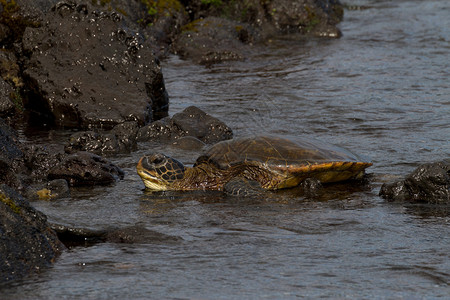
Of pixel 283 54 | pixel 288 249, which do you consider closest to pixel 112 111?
pixel 288 249

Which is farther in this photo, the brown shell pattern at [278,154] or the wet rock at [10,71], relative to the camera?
the wet rock at [10,71]

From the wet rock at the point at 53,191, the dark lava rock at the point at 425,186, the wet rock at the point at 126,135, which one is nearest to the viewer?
the dark lava rock at the point at 425,186

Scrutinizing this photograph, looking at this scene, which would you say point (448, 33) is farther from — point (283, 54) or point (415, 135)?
point (415, 135)

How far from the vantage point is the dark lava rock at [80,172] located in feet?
25.0

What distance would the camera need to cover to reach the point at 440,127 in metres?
10.2

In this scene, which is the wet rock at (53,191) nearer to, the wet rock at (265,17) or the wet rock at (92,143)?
the wet rock at (92,143)

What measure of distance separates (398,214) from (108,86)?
6.09m

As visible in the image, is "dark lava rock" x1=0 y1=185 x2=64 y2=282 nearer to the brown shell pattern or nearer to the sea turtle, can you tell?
the sea turtle

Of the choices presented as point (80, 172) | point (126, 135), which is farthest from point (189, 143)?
point (80, 172)

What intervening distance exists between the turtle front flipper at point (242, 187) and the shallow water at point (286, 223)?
0.10 m

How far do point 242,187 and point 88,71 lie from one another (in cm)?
488

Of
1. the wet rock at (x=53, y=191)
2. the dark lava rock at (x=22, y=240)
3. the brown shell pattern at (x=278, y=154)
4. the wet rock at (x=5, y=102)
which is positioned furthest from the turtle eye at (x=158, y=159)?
the wet rock at (x=5, y=102)

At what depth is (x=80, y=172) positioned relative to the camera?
762 cm

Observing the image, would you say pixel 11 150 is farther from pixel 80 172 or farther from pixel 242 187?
pixel 242 187
